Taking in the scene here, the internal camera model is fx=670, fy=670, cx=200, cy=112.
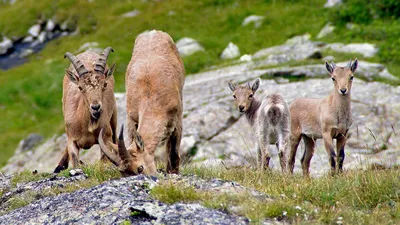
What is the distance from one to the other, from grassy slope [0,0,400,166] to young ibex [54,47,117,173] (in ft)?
59.1

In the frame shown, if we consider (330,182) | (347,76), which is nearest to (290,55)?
(347,76)

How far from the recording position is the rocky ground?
22.8 m

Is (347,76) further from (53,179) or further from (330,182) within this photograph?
(53,179)

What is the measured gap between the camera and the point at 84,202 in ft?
33.4

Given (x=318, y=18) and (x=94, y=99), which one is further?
(x=318, y=18)

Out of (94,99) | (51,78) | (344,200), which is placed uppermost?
(94,99)

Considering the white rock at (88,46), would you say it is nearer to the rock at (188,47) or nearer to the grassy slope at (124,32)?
the grassy slope at (124,32)

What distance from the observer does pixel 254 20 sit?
146 feet

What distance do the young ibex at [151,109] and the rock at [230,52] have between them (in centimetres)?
2449

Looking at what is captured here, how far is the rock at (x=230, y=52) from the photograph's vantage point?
129 feet

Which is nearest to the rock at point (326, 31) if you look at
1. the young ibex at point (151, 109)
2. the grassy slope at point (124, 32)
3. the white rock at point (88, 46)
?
the grassy slope at point (124, 32)

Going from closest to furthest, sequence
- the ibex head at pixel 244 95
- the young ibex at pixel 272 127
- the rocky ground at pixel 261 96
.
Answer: the young ibex at pixel 272 127, the ibex head at pixel 244 95, the rocky ground at pixel 261 96

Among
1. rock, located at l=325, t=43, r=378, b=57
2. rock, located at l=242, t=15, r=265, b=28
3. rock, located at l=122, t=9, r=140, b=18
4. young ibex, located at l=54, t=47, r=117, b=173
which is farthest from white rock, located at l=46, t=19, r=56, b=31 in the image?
young ibex, located at l=54, t=47, r=117, b=173

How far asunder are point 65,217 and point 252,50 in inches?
1215
